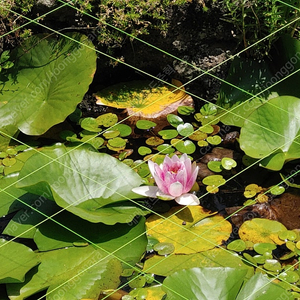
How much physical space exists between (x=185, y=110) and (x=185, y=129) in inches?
8.4

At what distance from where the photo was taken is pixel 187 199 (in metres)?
2.64

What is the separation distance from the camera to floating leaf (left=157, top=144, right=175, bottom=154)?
3.07 meters

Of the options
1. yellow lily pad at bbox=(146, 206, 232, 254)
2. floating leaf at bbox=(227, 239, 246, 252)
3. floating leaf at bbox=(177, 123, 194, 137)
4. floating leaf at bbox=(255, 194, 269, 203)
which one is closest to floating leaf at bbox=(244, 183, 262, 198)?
floating leaf at bbox=(255, 194, 269, 203)

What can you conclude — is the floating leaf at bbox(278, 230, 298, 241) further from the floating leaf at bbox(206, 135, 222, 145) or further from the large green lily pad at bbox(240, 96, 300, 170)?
the floating leaf at bbox(206, 135, 222, 145)

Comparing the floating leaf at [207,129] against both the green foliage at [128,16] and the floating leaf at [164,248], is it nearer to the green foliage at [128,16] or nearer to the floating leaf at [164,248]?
the green foliage at [128,16]

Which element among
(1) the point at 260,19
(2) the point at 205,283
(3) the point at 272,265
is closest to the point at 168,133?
A: (1) the point at 260,19

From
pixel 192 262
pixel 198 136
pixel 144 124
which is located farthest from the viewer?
pixel 144 124

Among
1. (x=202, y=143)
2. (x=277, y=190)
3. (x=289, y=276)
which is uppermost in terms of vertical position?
(x=202, y=143)

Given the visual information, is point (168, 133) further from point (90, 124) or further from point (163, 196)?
point (163, 196)

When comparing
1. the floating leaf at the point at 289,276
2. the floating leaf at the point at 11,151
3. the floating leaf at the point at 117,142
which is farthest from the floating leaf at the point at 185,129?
the floating leaf at the point at 289,276

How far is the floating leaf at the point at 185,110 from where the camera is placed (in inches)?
133

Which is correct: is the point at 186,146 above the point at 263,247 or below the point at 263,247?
above

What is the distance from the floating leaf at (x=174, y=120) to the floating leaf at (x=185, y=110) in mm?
81

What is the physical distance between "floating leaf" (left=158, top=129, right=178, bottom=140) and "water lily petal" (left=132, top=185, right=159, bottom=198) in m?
0.57
